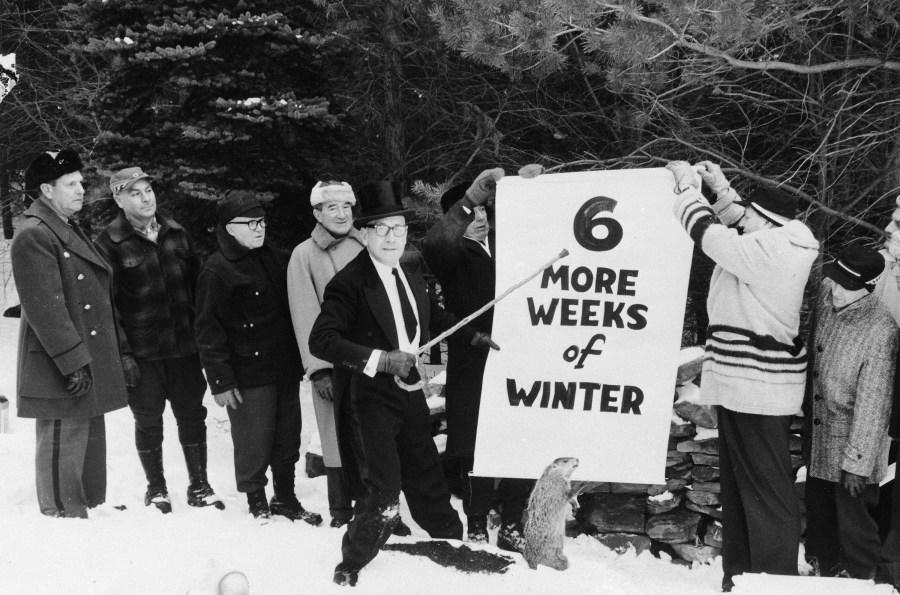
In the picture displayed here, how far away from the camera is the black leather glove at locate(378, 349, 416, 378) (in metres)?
3.51

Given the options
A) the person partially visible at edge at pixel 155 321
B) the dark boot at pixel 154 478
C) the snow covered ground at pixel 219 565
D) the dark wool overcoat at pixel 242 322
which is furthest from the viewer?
the dark boot at pixel 154 478

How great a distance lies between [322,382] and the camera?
4723 millimetres

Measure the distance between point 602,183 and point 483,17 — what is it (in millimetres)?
1460

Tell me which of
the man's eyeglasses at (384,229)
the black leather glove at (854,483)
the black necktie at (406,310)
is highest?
the man's eyeglasses at (384,229)

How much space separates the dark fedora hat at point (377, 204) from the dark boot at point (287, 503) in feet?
6.00

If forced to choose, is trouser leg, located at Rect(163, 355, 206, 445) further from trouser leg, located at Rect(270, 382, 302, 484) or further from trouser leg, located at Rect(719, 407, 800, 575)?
trouser leg, located at Rect(719, 407, 800, 575)

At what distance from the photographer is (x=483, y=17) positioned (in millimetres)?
5016

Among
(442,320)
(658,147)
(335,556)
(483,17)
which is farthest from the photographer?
(658,147)

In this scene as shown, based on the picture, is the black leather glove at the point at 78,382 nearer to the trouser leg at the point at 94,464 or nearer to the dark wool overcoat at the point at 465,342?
the trouser leg at the point at 94,464

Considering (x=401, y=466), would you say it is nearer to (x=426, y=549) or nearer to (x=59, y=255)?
(x=426, y=549)

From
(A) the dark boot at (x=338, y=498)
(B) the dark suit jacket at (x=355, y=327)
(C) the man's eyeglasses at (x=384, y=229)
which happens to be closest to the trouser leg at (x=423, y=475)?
(B) the dark suit jacket at (x=355, y=327)

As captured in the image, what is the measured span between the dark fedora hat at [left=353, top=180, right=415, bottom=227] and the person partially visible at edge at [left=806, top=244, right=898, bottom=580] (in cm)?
204

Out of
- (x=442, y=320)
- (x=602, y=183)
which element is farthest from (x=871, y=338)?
(x=442, y=320)

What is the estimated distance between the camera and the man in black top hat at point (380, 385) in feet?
11.7
